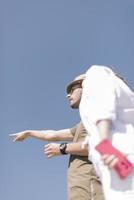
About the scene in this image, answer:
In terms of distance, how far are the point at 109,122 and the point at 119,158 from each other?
0.78 feet

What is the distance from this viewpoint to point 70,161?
5.13 metres

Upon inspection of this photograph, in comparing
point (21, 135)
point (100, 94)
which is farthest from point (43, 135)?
point (100, 94)

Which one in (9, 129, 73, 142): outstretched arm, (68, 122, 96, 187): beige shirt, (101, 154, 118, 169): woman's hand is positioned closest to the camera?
(101, 154, 118, 169): woman's hand

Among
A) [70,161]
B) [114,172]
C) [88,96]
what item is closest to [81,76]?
[70,161]

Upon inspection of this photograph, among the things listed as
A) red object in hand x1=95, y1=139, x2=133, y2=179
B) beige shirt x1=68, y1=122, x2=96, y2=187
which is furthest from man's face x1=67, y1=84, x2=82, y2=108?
red object in hand x1=95, y1=139, x2=133, y2=179

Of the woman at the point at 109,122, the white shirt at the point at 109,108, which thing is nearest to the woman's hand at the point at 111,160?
the woman at the point at 109,122

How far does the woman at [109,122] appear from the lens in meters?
2.58

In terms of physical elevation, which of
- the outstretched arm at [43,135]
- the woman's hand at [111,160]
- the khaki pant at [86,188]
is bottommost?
the woman's hand at [111,160]

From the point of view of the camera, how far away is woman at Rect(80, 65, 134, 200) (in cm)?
258

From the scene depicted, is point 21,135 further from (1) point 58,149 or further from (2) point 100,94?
(2) point 100,94

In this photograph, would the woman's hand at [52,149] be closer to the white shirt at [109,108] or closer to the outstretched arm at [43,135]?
the outstretched arm at [43,135]

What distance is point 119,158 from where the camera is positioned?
2514 mm

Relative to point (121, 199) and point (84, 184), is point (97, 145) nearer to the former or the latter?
point (121, 199)

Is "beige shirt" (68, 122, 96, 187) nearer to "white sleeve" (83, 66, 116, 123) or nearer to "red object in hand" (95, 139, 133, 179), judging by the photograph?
"white sleeve" (83, 66, 116, 123)
